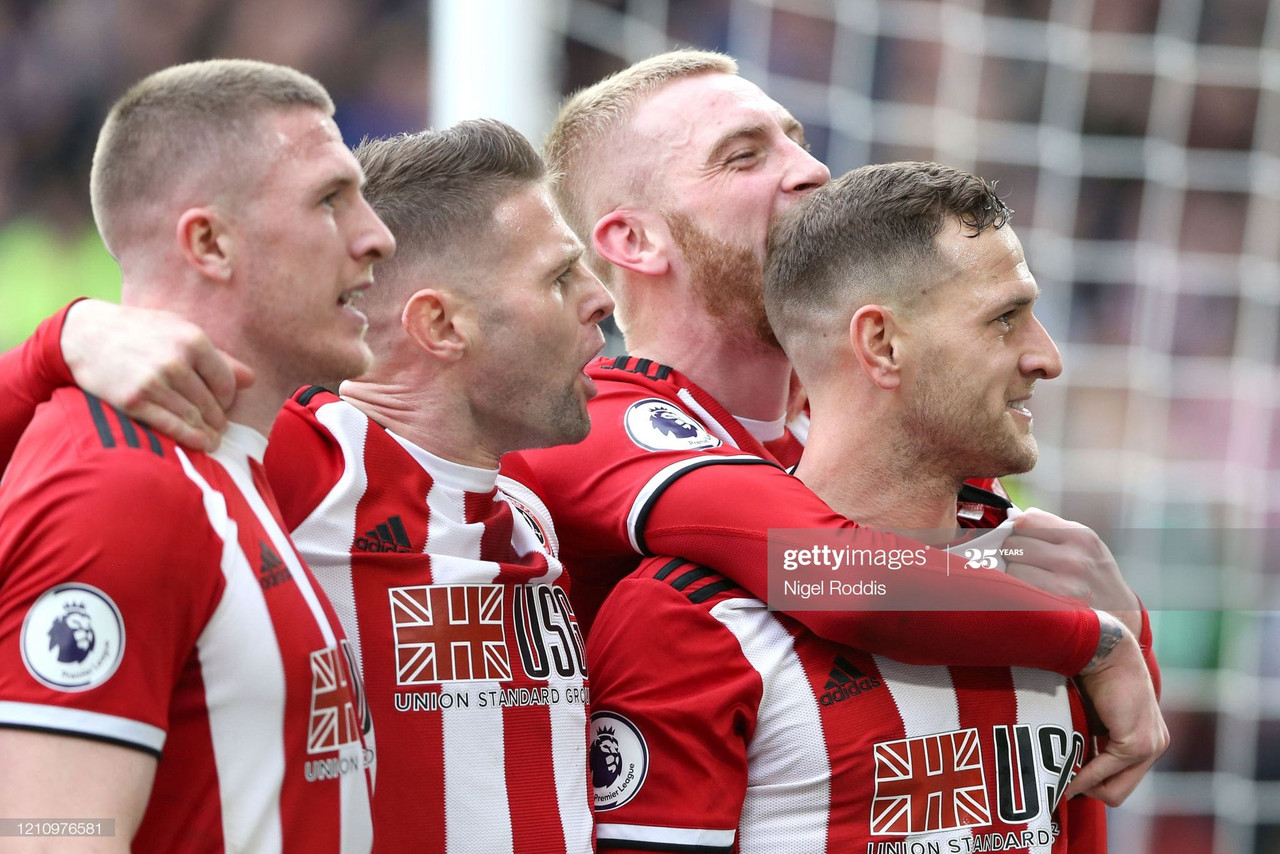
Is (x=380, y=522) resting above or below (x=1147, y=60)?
below

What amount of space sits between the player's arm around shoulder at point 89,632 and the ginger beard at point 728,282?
4.53 ft

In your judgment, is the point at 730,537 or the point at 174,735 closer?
the point at 174,735

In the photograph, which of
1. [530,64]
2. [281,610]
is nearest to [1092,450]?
[530,64]

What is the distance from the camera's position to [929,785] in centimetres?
202

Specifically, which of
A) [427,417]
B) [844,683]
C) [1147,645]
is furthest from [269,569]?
[1147,645]

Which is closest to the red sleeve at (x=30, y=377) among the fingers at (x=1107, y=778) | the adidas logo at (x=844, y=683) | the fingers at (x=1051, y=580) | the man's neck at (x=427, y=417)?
the man's neck at (x=427, y=417)

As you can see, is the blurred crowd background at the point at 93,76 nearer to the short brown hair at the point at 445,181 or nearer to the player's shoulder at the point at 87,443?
the short brown hair at the point at 445,181

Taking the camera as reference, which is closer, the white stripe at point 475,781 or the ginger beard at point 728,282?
the white stripe at point 475,781

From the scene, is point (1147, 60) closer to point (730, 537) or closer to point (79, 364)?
point (730, 537)

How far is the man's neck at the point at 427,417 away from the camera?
2.04m

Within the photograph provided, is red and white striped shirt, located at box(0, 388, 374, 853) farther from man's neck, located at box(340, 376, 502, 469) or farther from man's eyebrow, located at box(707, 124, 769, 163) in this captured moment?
man's eyebrow, located at box(707, 124, 769, 163)

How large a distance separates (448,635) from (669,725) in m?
0.33

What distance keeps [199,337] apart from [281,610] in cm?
31

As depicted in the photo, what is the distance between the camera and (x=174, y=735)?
56.4 inches
